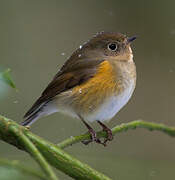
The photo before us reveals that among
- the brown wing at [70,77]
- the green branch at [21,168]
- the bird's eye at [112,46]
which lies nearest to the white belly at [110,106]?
the brown wing at [70,77]

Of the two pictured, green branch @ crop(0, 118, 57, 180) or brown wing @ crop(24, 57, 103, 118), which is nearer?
green branch @ crop(0, 118, 57, 180)

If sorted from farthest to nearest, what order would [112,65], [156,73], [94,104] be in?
[156,73]
[112,65]
[94,104]

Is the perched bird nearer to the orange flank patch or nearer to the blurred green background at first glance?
the orange flank patch

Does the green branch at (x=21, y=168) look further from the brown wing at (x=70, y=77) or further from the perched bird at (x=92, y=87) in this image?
the brown wing at (x=70, y=77)

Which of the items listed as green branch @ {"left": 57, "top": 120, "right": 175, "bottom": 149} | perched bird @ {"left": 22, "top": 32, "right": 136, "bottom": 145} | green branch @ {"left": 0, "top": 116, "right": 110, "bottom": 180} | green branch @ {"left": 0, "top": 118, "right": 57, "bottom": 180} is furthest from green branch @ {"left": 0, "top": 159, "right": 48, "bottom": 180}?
perched bird @ {"left": 22, "top": 32, "right": 136, "bottom": 145}

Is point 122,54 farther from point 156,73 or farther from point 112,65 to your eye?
point 156,73

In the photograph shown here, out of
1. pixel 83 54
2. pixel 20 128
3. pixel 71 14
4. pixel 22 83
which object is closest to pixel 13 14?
pixel 71 14

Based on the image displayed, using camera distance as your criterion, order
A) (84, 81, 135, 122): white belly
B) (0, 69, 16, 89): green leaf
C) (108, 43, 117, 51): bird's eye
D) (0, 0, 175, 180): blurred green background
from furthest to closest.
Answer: (0, 0, 175, 180): blurred green background, (108, 43, 117, 51): bird's eye, (84, 81, 135, 122): white belly, (0, 69, 16, 89): green leaf
